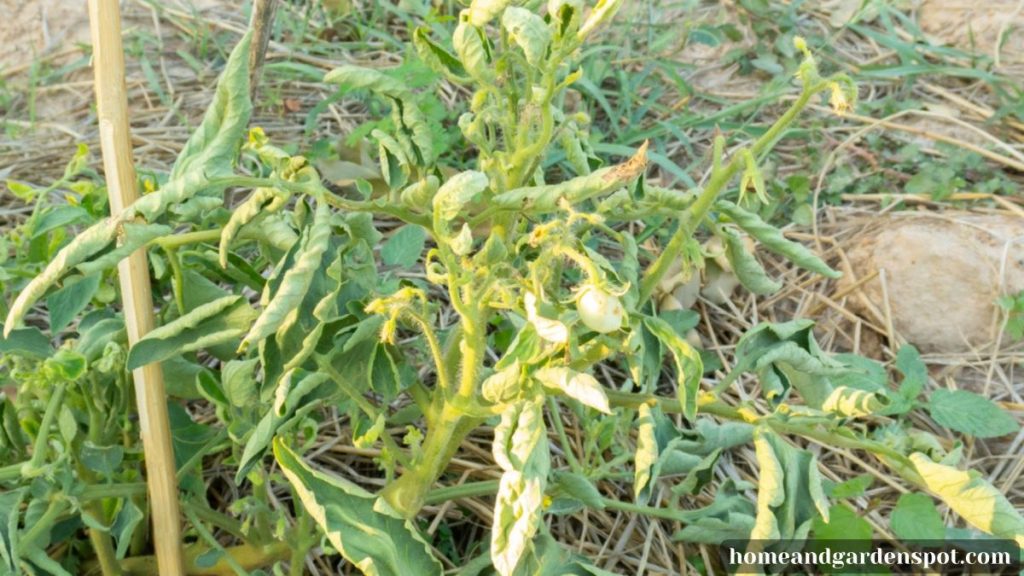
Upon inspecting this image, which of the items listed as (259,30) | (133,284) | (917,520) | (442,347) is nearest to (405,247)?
(442,347)

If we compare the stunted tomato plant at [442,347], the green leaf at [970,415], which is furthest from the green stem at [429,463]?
the green leaf at [970,415]

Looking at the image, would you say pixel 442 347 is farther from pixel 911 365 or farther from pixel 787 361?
pixel 911 365

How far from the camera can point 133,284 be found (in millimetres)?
1277

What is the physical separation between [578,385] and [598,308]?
0.07 metres

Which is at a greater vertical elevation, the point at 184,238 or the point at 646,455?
the point at 184,238

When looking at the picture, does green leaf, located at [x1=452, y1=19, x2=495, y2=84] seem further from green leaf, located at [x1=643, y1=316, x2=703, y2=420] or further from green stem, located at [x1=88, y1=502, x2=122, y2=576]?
green stem, located at [x1=88, y1=502, x2=122, y2=576]

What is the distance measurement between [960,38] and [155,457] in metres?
2.24

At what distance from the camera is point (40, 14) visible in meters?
2.56

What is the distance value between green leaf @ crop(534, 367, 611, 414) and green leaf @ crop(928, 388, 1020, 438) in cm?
101

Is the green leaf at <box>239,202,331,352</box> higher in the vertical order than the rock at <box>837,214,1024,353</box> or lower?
higher

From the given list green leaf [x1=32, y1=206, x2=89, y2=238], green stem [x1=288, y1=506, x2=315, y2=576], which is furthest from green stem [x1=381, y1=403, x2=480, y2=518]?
green leaf [x1=32, y1=206, x2=89, y2=238]

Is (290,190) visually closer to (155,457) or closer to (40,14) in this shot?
(155,457)

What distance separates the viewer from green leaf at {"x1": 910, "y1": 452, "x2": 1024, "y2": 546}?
1.08 m

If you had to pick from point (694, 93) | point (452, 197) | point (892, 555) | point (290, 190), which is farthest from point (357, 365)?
point (694, 93)
